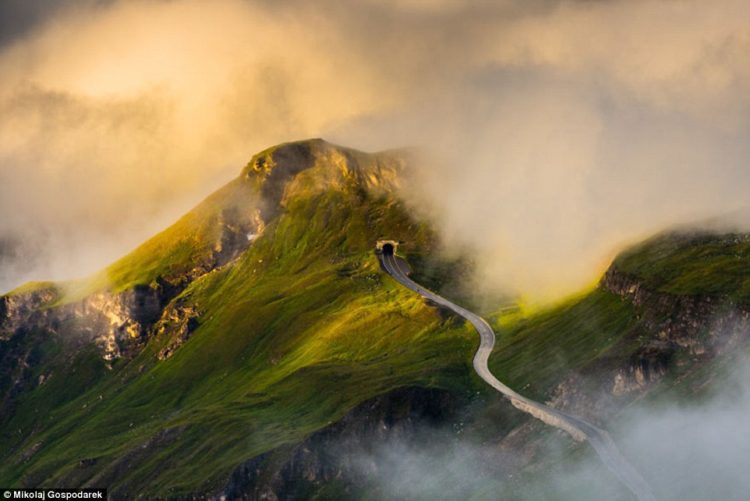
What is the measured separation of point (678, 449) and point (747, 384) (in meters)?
18.5

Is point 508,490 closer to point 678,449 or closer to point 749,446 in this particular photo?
point 678,449

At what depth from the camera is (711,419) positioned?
608 ft

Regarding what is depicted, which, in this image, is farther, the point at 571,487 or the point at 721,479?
the point at 571,487

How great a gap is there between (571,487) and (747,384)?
3542 cm

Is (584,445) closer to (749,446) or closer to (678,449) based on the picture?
(678,449)

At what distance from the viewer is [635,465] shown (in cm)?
18325

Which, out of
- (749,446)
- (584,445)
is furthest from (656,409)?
(749,446)

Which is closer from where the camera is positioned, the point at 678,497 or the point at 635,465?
the point at 678,497

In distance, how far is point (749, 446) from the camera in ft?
565

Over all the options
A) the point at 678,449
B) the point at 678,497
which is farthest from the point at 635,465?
the point at 678,497

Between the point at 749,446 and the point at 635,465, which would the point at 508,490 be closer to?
A: the point at 635,465

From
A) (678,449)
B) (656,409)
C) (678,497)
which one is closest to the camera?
(678,497)

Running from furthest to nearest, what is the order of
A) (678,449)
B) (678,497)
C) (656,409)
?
1. (656,409)
2. (678,449)
3. (678,497)

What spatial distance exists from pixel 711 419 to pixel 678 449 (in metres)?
9.00
